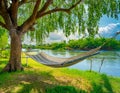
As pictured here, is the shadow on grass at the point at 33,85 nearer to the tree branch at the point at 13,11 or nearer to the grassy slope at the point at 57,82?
the grassy slope at the point at 57,82

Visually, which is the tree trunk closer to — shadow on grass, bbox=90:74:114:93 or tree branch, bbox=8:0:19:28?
tree branch, bbox=8:0:19:28

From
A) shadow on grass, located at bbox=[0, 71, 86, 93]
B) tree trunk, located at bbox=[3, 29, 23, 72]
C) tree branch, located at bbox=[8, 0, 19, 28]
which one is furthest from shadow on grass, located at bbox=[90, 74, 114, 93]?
tree branch, located at bbox=[8, 0, 19, 28]

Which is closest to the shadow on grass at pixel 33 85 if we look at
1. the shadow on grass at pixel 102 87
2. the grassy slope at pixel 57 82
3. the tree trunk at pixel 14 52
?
the grassy slope at pixel 57 82

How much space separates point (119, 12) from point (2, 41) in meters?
16.6

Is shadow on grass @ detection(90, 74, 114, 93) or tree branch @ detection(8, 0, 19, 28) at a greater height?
tree branch @ detection(8, 0, 19, 28)

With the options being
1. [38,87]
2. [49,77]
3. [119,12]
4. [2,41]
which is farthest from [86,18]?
[2,41]

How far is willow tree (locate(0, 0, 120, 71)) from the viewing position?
27.9ft

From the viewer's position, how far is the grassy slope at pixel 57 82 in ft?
23.0

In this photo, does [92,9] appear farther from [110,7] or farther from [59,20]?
[59,20]

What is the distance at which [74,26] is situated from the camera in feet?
30.2

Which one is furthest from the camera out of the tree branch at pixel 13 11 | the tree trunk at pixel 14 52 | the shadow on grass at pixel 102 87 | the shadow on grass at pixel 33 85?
the tree branch at pixel 13 11

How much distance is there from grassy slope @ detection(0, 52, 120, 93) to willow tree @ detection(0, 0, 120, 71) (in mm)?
902

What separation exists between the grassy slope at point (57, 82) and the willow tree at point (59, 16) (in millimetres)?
902

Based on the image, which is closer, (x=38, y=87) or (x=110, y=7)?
(x=38, y=87)
